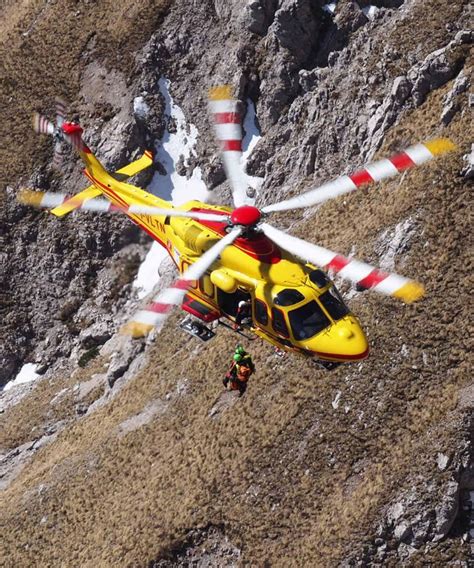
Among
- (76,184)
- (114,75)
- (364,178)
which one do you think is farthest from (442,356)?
(114,75)

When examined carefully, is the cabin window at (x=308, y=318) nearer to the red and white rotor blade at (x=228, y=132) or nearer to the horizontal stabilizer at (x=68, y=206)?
the red and white rotor blade at (x=228, y=132)

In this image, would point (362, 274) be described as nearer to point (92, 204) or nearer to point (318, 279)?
point (318, 279)

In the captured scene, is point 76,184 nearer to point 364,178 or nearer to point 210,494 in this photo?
point 210,494

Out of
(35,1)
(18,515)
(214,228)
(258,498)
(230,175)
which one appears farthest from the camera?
(35,1)

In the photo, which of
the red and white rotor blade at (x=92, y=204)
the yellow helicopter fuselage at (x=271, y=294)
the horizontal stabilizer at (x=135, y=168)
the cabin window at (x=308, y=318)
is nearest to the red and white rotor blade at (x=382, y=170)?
the yellow helicopter fuselage at (x=271, y=294)

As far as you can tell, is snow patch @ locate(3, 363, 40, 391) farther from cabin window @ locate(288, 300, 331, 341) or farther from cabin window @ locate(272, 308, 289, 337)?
cabin window @ locate(288, 300, 331, 341)
